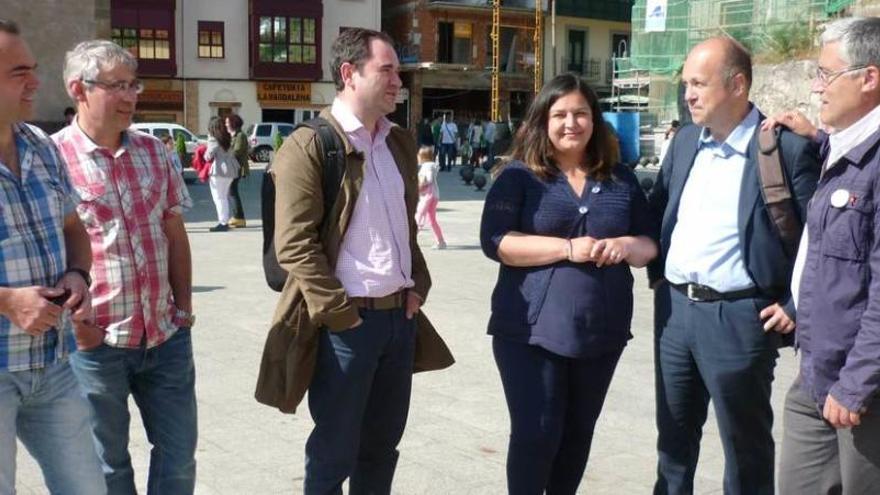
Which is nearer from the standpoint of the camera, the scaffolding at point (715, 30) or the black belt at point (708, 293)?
the black belt at point (708, 293)

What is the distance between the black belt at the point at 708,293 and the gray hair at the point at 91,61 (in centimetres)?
220

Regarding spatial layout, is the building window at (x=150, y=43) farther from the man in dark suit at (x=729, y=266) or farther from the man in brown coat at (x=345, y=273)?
the man in dark suit at (x=729, y=266)

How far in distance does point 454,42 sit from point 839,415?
45.9 meters

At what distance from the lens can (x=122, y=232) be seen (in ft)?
10.7

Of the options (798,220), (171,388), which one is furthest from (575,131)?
(171,388)

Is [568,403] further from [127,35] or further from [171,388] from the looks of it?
[127,35]

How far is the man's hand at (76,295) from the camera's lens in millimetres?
2777

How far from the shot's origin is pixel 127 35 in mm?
40844

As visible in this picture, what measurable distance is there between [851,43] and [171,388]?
259 cm

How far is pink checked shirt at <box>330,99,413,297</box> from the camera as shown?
3.41 meters

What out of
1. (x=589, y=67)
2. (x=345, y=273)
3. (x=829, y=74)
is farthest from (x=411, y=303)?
(x=589, y=67)

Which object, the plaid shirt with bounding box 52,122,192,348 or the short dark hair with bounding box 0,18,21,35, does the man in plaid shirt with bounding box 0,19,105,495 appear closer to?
the short dark hair with bounding box 0,18,21,35

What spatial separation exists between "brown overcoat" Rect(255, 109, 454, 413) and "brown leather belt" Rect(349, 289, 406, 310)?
96mm

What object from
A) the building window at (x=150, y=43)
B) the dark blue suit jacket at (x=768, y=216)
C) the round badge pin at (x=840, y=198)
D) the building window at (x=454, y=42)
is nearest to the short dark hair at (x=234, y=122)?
the dark blue suit jacket at (x=768, y=216)
